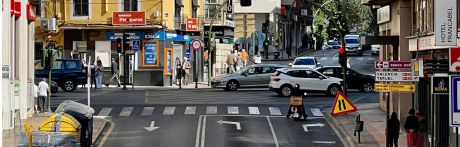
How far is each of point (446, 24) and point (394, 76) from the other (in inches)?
71.1

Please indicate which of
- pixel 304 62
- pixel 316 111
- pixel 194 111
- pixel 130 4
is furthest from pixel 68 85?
pixel 304 62

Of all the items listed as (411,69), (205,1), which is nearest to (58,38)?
(205,1)

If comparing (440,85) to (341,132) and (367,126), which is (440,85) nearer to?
(341,132)

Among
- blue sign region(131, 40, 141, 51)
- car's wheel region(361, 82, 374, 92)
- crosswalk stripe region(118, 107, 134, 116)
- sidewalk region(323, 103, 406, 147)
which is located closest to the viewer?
sidewalk region(323, 103, 406, 147)

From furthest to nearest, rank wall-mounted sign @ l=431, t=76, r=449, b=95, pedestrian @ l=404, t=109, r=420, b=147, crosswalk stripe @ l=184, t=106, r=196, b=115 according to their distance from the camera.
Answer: crosswalk stripe @ l=184, t=106, r=196, b=115
pedestrian @ l=404, t=109, r=420, b=147
wall-mounted sign @ l=431, t=76, r=449, b=95

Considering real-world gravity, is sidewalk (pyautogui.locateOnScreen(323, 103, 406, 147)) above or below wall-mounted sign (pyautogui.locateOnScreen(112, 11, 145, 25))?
below

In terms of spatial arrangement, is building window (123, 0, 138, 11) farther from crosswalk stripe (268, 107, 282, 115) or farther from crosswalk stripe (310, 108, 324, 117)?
crosswalk stripe (310, 108, 324, 117)

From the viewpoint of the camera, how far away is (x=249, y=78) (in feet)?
165

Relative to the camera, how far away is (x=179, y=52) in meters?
61.1

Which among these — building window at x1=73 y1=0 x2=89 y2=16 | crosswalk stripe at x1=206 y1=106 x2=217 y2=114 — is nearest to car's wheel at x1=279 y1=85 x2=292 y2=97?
crosswalk stripe at x1=206 y1=106 x2=217 y2=114

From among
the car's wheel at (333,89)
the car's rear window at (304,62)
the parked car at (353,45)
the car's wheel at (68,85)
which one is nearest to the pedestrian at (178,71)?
the car's wheel at (68,85)

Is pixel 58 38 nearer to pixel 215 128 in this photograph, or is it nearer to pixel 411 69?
pixel 215 128

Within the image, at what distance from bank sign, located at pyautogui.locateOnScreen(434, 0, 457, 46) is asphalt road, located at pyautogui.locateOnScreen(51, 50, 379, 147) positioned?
6041mm

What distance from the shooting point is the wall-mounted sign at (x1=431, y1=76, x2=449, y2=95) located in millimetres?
21984
